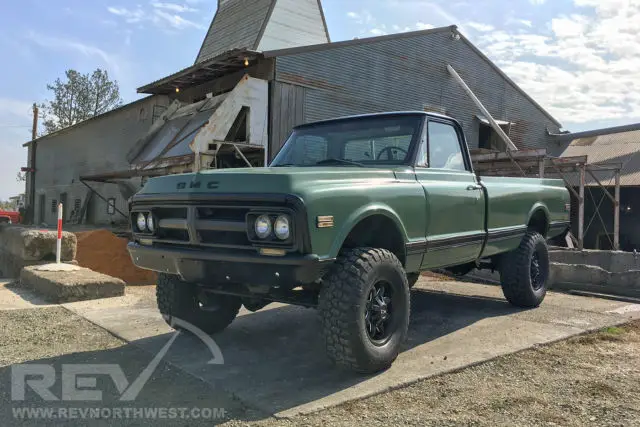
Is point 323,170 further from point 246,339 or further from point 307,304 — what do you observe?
point 246,339

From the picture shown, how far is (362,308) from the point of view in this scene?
344 cm

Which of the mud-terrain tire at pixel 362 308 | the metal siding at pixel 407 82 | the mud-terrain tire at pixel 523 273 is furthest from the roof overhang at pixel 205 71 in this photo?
the mud-terrain tire at pixel 362 308

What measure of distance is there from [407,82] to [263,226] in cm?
1454

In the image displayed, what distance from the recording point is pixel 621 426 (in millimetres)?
2967

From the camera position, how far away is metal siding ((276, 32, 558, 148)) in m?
14.4

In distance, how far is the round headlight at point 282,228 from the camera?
3.21 meters

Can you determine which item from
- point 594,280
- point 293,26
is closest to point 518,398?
point 594,280

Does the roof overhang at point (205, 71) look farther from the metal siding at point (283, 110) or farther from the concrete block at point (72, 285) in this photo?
the concrete block at point (72, 285)

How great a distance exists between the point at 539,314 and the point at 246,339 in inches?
132

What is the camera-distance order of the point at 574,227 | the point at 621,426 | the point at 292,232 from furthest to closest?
the point at 574,227, the point at 292,232, the point at 621,426

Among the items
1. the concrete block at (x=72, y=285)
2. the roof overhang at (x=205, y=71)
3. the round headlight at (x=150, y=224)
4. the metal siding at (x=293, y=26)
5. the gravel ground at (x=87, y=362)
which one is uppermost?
the metal siding at (x=293, y=26)

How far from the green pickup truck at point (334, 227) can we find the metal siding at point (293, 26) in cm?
1469

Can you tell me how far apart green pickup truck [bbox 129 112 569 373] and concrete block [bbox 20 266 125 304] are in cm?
240

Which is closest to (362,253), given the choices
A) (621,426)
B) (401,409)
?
(401,409)
